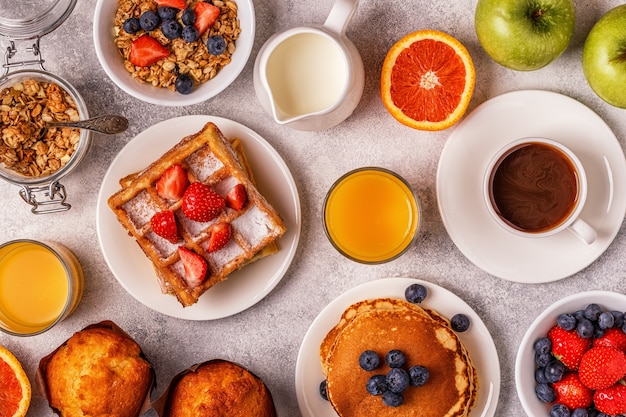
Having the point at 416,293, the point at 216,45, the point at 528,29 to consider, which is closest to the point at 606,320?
the point at 416,293

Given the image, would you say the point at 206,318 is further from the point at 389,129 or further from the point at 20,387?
the point at 389,129

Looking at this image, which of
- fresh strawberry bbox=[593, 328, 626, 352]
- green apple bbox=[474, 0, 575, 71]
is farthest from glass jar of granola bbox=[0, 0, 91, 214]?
fresh strawberry bbox=[593, 328, 626, 352]

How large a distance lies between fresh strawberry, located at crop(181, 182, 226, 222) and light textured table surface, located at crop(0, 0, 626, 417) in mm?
A: 370

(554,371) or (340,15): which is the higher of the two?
(340,15)

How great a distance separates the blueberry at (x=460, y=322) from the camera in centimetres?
241

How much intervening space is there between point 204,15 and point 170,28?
0.40 ft

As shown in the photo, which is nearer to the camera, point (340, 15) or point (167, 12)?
point (340, 15)

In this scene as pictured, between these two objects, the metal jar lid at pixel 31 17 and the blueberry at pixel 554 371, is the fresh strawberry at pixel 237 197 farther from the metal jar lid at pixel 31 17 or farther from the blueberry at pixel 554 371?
the blueberry at pixel 554 371

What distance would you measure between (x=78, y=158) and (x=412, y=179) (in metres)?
→ 1.18

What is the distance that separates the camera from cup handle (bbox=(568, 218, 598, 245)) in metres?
2.22

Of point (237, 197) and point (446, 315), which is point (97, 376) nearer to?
point (237, 197)

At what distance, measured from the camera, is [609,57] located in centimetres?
220

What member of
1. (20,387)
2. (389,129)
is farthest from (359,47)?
(20,387)

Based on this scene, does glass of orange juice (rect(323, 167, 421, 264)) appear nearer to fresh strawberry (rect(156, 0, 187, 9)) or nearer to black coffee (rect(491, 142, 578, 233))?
black coffee (rect(491, 142, 578, 233))
